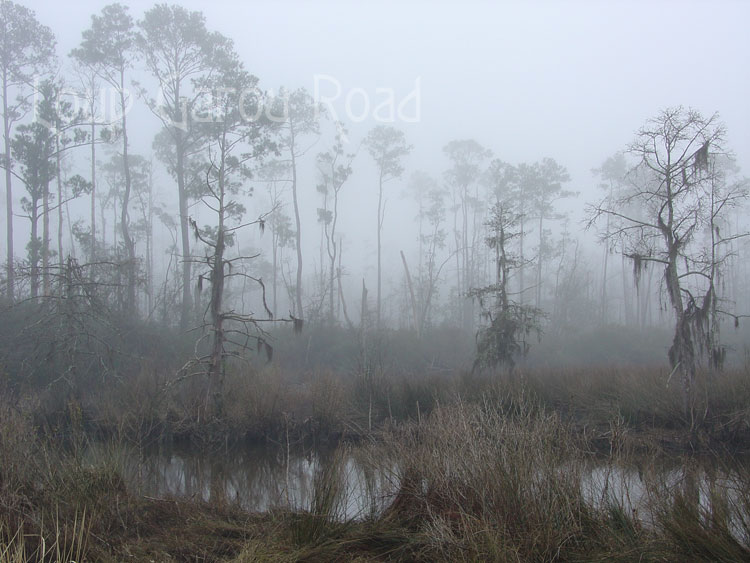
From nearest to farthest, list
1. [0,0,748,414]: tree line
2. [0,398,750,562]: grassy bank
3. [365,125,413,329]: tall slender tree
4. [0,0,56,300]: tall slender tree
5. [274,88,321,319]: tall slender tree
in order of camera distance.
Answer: [0,398,750,562]: grassy bank
[0,0,748,414]: tree line
[0,0,56,300]: tall slender tree
[274,88,321,319]: tall slender tree
[365,125,413,329]: tall slender tree

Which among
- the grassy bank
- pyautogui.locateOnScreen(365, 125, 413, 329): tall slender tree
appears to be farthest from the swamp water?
pyautogui.locateOnScreen(365, 125, 413, 329): tall slender tree

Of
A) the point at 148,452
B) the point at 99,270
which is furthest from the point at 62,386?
the point at 99,270

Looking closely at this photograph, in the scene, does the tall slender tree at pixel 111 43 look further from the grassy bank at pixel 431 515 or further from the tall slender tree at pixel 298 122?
the grassy bank at pixel 431 515

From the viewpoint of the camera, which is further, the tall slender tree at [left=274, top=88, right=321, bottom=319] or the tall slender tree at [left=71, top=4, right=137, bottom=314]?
the tall slender tree at [left=274, top=88, right=321, bottom=319]

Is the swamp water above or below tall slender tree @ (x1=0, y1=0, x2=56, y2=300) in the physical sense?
below

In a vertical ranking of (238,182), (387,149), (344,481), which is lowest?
(344,481)

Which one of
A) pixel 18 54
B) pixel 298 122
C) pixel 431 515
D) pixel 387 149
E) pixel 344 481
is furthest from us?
pixel 387 149

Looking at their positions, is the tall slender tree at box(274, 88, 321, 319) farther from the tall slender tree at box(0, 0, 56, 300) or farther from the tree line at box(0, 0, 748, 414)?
the tall slender tree at box(0, 0, 56, 300)

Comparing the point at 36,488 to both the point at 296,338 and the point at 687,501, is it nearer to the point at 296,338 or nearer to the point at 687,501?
the point at 687,501

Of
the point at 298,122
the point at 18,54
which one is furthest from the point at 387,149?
the point at 18,54

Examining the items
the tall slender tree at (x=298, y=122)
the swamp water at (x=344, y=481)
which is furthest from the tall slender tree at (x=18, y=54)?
the swamp water at (x=344, y=481)

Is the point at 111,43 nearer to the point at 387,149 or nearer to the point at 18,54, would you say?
the point at 18,54

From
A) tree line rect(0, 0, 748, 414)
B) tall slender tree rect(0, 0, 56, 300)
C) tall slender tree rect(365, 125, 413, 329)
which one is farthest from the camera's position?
tall slender tree rect(365, 125, 413, 329)

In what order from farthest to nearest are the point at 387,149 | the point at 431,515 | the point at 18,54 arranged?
the point at 387,149 → the point at 18,54 → the point at 431,515
